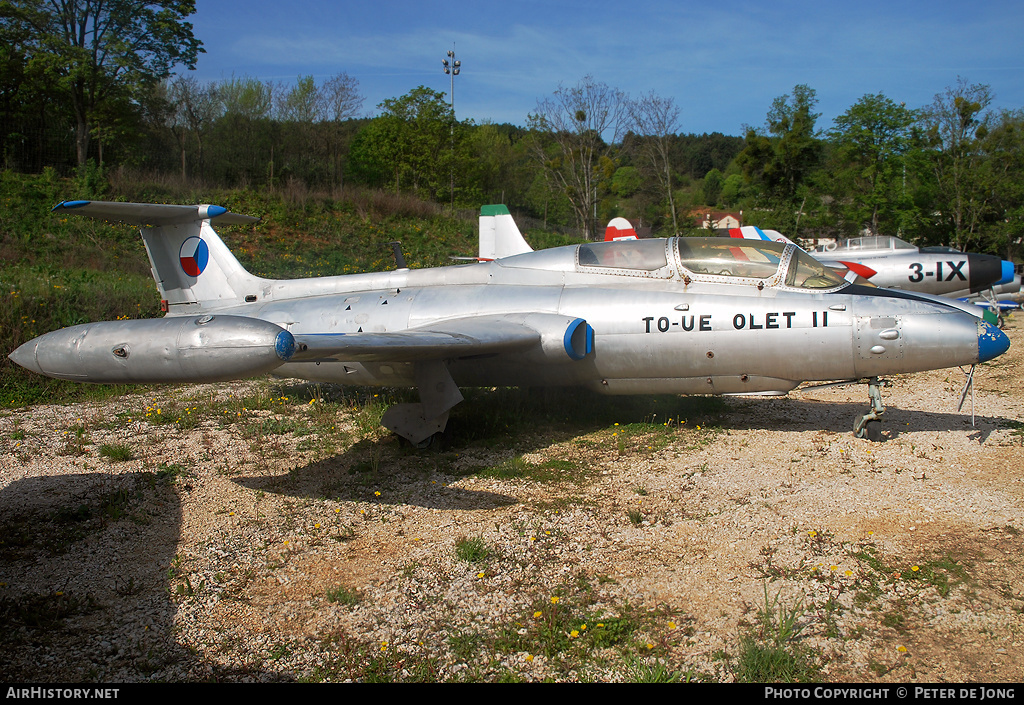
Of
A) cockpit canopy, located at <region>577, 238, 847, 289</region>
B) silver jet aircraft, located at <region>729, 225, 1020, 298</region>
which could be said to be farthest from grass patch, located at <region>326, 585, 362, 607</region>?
silver jet aircraft, located at <region>729, 225, 1020, 298</region>

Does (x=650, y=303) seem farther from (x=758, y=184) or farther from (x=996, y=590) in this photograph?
(x=758, y=184)

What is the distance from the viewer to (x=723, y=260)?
748 centimetres

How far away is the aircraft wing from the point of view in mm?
5582

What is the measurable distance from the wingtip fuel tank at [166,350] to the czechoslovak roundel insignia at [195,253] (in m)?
4.82

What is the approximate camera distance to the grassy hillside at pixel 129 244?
419 inches

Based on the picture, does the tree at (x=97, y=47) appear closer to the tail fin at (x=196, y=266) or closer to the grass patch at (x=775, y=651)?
the tail fin at (x=196, y=266)

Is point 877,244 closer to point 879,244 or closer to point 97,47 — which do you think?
point 879,244

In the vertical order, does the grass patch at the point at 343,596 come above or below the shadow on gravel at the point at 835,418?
below

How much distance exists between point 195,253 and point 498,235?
11365mm

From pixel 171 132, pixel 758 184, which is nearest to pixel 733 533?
pixel 171 132

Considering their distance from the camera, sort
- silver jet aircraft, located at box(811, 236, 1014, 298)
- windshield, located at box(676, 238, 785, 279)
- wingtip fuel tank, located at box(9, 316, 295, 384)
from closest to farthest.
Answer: wingtip fuel tank, located at box(9, 316, 295, 384)
windshield, located at box(676, 238, 785, 279)
silver jet aircraft, located at box(811, 236, 1014, 298)

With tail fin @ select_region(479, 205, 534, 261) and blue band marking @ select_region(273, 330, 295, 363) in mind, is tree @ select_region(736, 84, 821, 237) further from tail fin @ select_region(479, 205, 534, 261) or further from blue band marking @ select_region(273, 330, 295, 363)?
blue band marking @ select_region(273, 330, 295, 363)

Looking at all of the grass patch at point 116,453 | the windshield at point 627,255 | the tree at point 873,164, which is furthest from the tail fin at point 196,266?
the tree at point 873,164

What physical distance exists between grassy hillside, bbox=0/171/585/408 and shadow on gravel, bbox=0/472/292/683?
4.74 metres
